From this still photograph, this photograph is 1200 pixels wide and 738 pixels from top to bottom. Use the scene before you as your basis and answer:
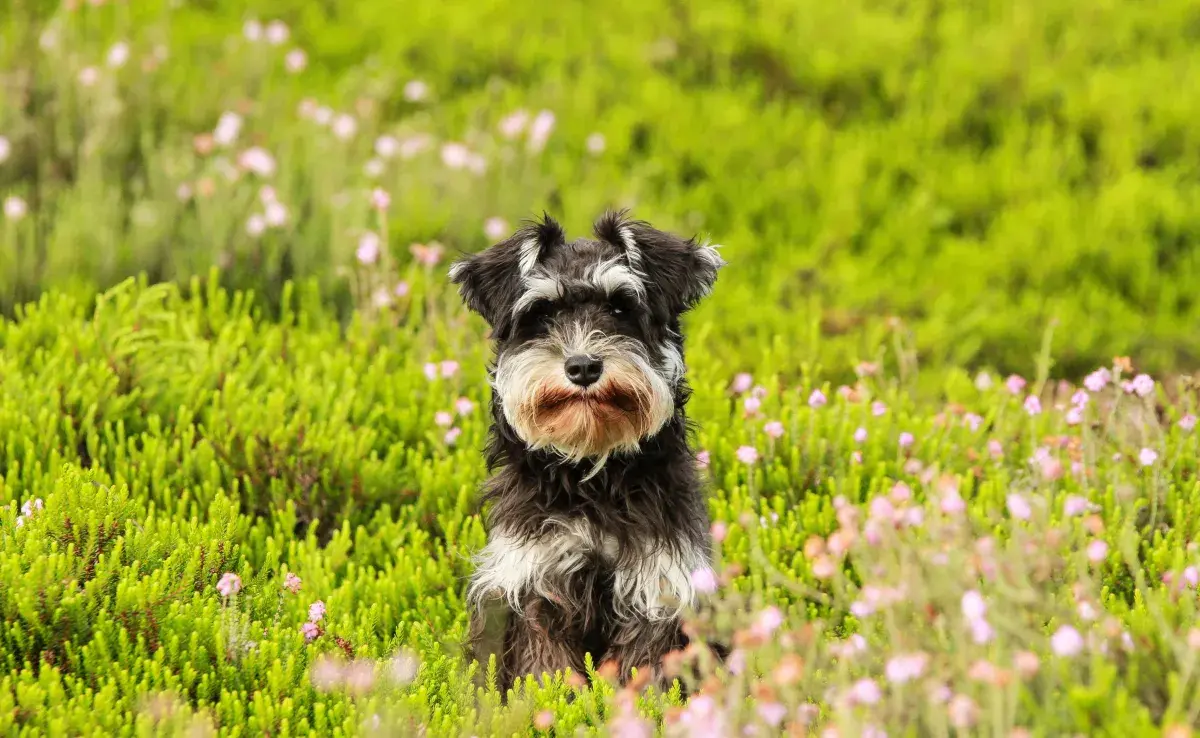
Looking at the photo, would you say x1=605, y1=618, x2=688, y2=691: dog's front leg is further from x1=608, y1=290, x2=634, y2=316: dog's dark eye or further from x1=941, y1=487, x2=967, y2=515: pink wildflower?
x1=941, y1=487, x2=967, y2=515: pink wildflower

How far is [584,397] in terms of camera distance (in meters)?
4.30

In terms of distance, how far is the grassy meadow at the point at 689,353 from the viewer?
3584mm

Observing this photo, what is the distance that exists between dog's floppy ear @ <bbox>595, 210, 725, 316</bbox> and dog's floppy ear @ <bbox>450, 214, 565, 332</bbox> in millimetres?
231

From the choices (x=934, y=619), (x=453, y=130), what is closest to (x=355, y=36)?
(x=453, y=130)

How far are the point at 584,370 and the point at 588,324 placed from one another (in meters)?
0.25

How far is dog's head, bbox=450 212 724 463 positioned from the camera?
4324 millimetres

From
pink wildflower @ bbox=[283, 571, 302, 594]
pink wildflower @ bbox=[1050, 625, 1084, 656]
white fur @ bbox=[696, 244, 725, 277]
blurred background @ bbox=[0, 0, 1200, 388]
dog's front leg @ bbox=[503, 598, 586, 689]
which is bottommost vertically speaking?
pink wildflower @ bbox=[1050, 625, 1084, 656]

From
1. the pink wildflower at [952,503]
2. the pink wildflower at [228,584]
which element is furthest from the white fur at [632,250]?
the pink wildflower at [228,584]

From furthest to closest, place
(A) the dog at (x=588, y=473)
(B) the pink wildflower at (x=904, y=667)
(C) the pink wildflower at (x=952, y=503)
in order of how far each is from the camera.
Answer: (A) the dog at (x=588, y=473) → (C) the pink wildflower at (x=952, y=503) → (B) the pink wildflower at (x=904, y=667)

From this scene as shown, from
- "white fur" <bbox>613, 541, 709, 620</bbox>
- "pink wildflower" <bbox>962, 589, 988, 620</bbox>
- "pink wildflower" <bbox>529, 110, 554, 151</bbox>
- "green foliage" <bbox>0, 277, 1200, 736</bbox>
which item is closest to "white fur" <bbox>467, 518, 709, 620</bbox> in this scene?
"white fur" <bbox>613, 541, 709, 620</bbox>

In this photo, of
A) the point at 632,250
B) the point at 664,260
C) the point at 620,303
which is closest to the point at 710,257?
the point at 664,260

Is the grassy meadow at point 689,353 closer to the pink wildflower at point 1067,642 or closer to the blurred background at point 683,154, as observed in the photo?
the blurred background at point 683,154

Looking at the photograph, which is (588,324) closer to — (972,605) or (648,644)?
(648,644)

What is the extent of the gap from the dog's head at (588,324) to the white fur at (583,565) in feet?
1.04
